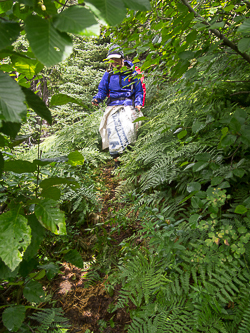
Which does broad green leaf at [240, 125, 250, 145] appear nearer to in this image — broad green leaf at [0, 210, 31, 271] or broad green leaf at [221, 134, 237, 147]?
broad green leaf at [221, 134, 237, 147]

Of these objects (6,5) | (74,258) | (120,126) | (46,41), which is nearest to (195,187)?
(74,258)

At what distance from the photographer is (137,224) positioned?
2441mm

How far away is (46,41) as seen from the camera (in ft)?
1.24

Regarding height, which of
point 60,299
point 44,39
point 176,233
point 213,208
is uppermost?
point 44,39

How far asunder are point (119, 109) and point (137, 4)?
402 cm

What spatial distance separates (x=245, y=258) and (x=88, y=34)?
1.62 metres

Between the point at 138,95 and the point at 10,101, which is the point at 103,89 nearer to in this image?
the point at 138,95

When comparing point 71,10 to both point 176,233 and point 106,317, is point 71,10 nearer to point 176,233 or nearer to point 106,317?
point 176,233

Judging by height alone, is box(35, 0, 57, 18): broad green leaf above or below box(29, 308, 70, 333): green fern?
above

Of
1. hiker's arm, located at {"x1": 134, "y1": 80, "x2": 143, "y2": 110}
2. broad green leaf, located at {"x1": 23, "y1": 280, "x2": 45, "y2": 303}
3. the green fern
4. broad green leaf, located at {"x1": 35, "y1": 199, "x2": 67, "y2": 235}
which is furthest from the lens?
hiker's arm, located at {"x1": 134, "y1": 80, "x2": 143, "y2": 110}

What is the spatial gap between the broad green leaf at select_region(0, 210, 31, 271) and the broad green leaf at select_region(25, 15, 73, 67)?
1.72ft

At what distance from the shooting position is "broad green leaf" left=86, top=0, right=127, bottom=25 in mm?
380

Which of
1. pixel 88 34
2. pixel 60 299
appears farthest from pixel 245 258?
pixel 60 299

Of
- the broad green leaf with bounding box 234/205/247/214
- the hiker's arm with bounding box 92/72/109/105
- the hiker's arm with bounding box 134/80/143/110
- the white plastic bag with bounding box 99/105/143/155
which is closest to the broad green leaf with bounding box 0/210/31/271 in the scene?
the broad green leaf with bounding box 234/205/247/214
